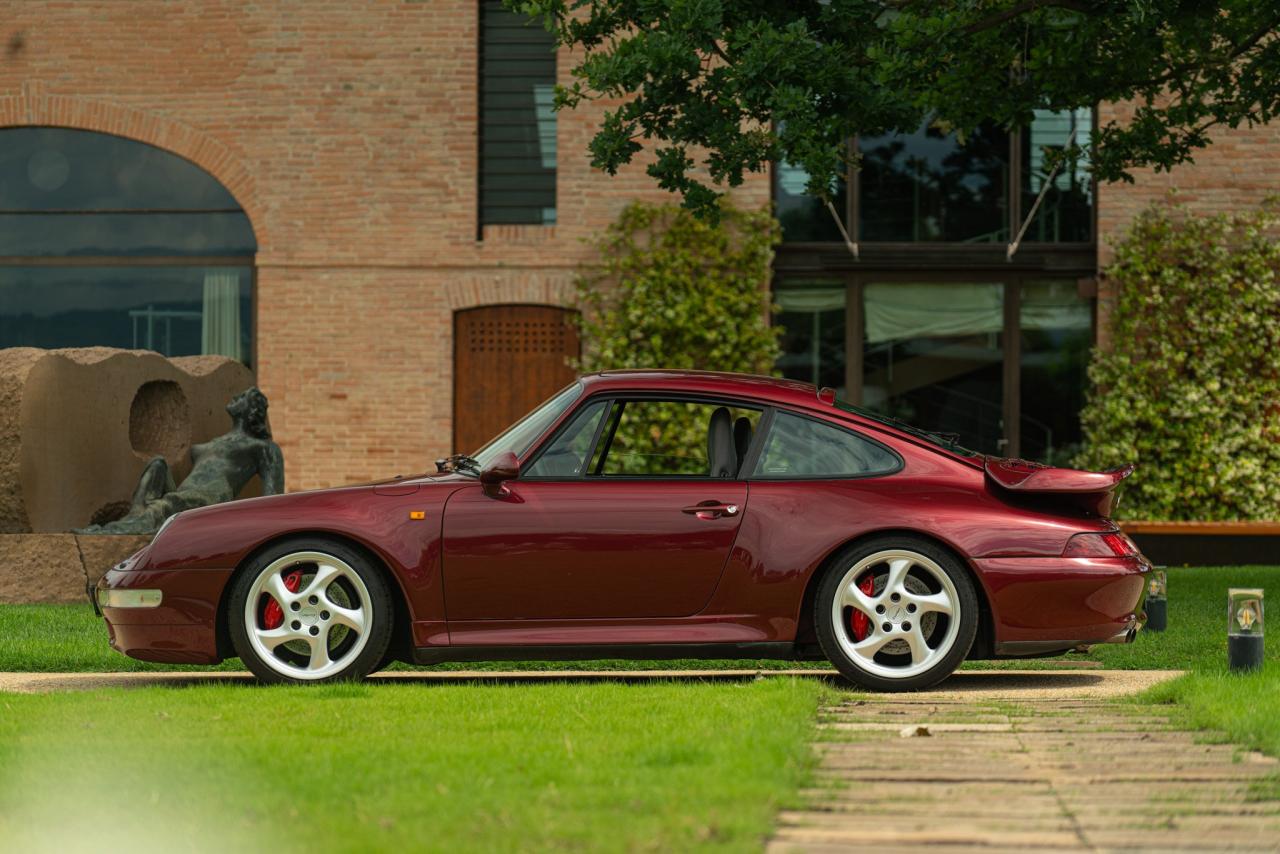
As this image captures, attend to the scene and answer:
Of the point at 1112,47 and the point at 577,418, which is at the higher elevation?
the point at 1112,47

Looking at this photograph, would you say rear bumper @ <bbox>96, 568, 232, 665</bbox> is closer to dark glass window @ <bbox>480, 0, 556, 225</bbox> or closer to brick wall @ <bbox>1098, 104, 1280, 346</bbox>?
dark glass window @ <bbox>480, 0, 556, 225</bbox>

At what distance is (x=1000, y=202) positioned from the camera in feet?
62.3

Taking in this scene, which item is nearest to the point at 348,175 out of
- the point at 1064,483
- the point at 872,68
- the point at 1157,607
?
the point at 872,68

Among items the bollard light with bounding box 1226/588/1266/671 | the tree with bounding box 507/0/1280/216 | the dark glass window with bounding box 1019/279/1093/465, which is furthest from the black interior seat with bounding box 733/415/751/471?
the dark glass window with bounding box 1019/279/1093/465

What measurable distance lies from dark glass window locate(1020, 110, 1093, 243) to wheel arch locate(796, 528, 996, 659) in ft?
40.8

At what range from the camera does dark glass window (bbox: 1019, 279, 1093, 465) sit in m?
19.1

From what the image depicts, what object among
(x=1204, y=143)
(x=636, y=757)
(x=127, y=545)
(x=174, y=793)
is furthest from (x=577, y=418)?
(x=1204, y=143)

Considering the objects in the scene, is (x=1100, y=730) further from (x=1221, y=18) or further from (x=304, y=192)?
(x=304, y=192)

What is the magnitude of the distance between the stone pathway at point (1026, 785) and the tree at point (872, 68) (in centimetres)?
634

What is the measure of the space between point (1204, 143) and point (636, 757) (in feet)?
34.3

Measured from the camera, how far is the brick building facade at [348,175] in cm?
1888

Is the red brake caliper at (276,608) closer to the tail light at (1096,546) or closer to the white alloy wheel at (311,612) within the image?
the white alloy wheel at (311,612)

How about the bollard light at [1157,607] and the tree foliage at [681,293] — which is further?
the tree foliage at [681,293]

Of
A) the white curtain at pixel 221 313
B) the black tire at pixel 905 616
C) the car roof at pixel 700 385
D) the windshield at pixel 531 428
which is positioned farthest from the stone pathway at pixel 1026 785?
the white curtain at pixel 221 313
